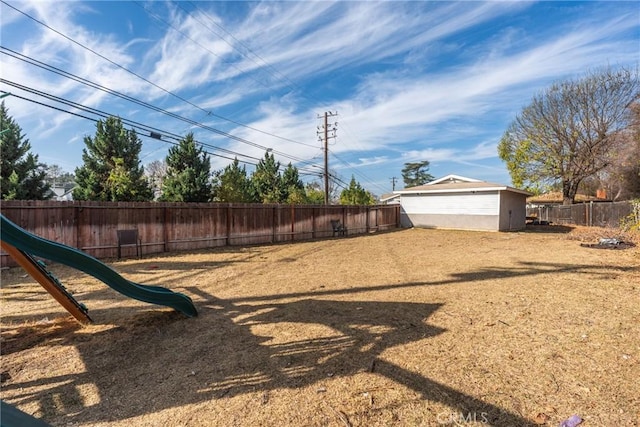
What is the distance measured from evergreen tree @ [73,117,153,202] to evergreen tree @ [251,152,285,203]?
32.8 ft

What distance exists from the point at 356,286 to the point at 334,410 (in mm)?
3751

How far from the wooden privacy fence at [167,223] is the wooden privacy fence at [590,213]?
15235 mm

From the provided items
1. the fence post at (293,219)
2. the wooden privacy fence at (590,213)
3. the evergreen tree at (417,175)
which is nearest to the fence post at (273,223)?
the fence post at (293,219)

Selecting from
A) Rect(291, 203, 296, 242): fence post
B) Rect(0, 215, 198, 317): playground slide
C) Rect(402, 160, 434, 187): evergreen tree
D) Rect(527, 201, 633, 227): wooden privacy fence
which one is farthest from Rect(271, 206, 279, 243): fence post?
Rect(402, 160, 434, 187): evergreen tree

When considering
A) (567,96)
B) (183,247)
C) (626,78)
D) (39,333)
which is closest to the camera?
(39,333)

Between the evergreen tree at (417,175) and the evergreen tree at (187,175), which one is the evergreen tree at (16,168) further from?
the evergreen tree at (417,175)

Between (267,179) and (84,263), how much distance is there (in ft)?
81.0

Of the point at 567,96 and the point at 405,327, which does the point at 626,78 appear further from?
the point at 405,327

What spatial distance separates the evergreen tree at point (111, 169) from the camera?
16.8 m

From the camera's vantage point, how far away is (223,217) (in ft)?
38.2

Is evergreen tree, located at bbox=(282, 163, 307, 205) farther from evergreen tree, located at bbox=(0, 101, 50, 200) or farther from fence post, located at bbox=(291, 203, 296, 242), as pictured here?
evergreen tree, located at bbox=(0, 101, 50, 200)

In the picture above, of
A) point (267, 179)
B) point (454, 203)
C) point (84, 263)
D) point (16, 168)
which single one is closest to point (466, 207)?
point (454, 203)

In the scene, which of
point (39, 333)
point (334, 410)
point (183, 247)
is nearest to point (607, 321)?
point (334, 410)

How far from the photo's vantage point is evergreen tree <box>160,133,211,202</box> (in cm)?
1889
